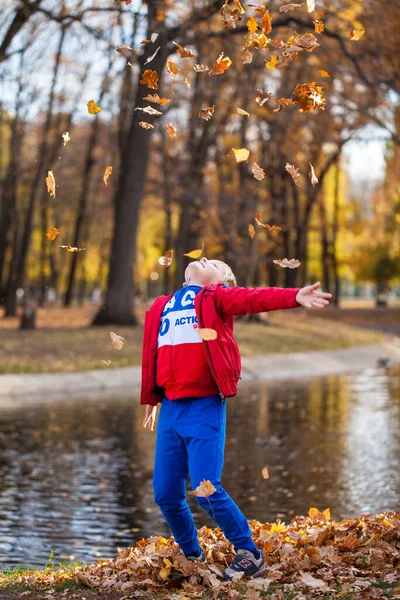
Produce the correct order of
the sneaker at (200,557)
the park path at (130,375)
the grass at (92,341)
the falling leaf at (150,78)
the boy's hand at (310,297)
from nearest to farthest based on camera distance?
the boy's hand at (310,297) → the sneaker at (200,557) → the falling leaf at (150,78) → the park path at (130,375) → the grass at (92,341)

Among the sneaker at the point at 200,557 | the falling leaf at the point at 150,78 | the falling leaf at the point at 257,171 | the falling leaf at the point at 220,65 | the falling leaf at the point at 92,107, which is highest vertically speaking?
the falling leaf at the point at 220,65

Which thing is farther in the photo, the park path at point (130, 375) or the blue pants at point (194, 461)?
the park path at point (130, 375)

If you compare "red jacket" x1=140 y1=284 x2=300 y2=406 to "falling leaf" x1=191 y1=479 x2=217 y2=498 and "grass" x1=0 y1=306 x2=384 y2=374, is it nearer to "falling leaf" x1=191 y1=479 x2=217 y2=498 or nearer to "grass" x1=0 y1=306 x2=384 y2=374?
"falling leaf" x1=191 y1=479 x2=217 y2=498

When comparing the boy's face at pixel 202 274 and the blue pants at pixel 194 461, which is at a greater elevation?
the boy's face at pixel 202 274

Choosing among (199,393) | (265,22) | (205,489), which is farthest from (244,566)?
(265,22)

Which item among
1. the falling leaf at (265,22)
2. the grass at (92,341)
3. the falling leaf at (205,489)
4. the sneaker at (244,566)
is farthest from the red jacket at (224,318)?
the grass at (92,341)

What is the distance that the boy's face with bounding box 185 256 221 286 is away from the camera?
5.96 m

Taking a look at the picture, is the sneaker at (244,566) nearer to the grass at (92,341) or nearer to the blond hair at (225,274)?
the blond hair at (225,274)

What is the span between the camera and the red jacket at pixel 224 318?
5516 millimetres

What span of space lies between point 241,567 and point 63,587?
0.92 meters

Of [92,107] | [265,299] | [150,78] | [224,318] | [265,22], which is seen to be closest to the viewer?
[265,299]

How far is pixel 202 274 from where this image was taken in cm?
598

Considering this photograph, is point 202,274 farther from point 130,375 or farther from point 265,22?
point 130,375

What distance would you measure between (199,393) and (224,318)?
0.42 metres
